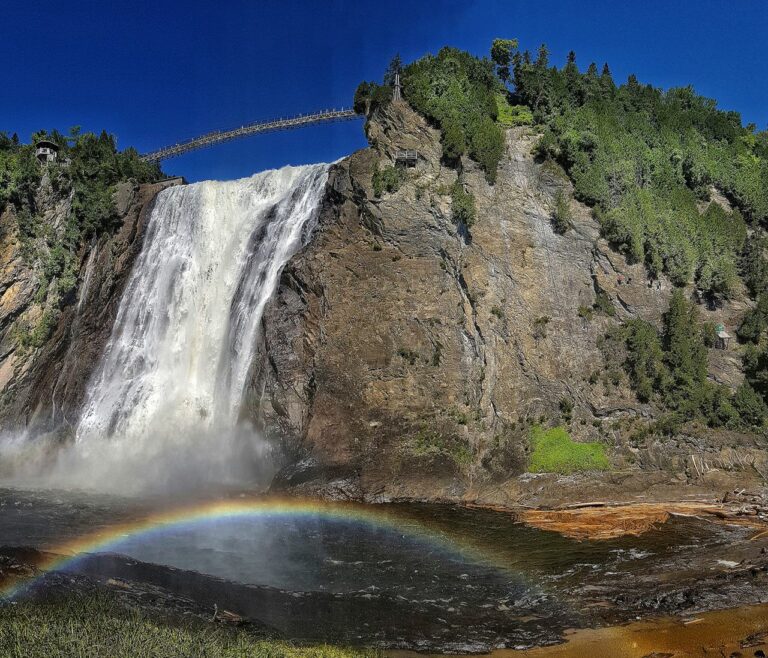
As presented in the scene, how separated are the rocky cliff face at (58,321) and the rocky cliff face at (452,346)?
37.8 feet

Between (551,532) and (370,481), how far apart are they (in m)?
6.86

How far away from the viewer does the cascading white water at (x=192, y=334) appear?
26562 mm

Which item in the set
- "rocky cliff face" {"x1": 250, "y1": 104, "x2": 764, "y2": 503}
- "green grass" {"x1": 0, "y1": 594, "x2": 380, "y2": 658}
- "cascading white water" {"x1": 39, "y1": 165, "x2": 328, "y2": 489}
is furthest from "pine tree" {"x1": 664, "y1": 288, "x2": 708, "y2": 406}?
"green grass" {"x1": 0, "y1": 594, "x2": 380, "y2": 658}

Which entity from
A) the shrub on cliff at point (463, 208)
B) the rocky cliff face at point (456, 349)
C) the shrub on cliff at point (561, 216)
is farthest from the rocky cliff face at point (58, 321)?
the shrub on cliff at point (561, 216)

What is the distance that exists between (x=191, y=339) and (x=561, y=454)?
17.7m

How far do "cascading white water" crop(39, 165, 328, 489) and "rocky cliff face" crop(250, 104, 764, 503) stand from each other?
6.91 feet

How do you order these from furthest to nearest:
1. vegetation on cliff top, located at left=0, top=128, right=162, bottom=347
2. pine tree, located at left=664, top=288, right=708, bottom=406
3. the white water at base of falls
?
vegetation on cliff top, located at left=0, top=128, right=162, bottom=347 < the white water at base of falls < pine tree, located at left=664, top=288, right=708, bottom=406

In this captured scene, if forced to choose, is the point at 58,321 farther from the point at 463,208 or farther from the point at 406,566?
the point at 406,566

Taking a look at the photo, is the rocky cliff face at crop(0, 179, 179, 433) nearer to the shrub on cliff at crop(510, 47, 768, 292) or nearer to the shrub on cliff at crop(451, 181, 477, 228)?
the shrub on cliff at crop(451, 181, 477, 228)

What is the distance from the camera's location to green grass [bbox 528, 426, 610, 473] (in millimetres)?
22938

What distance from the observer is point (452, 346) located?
2527 cm

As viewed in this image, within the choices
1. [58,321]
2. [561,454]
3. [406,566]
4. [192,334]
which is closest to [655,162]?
[561,454]

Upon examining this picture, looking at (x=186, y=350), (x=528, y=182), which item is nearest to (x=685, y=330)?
(x=528, y=182)

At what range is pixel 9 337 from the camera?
3391cm
